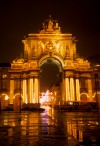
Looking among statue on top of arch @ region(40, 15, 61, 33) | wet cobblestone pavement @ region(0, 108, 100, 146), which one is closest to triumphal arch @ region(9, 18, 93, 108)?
statue on top of arch @ region(40, 15, 61, 33)

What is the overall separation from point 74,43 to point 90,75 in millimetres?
10413

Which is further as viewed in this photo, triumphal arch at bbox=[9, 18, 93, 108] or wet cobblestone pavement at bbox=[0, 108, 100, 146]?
triumphal arch at bbox=[9, 18, 93, 108]

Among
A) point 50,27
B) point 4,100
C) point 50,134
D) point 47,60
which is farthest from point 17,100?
point 50,134

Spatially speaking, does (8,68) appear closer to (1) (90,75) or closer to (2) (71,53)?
(2) (71,53)

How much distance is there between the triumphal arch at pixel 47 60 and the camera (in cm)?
6719

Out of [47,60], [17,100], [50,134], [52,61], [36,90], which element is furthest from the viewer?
[52,61]

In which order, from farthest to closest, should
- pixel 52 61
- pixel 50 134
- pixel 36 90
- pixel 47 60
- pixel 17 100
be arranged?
pixel 52 61 < pixel 47 60 < pixel 17 100 < pixel 36 90 < pixel 50 134

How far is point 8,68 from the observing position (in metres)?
72.5

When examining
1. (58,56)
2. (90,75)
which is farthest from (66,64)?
(90,75)

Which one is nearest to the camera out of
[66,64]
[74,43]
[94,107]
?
[94,107]

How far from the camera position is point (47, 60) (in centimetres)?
7075

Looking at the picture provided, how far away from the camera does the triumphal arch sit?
67.2m

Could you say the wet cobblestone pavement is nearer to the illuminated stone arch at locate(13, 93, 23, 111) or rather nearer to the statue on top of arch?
the illuminated stone arch at locate(13, 93, 23, 111)

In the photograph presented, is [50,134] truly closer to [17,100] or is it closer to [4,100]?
[17,100]
